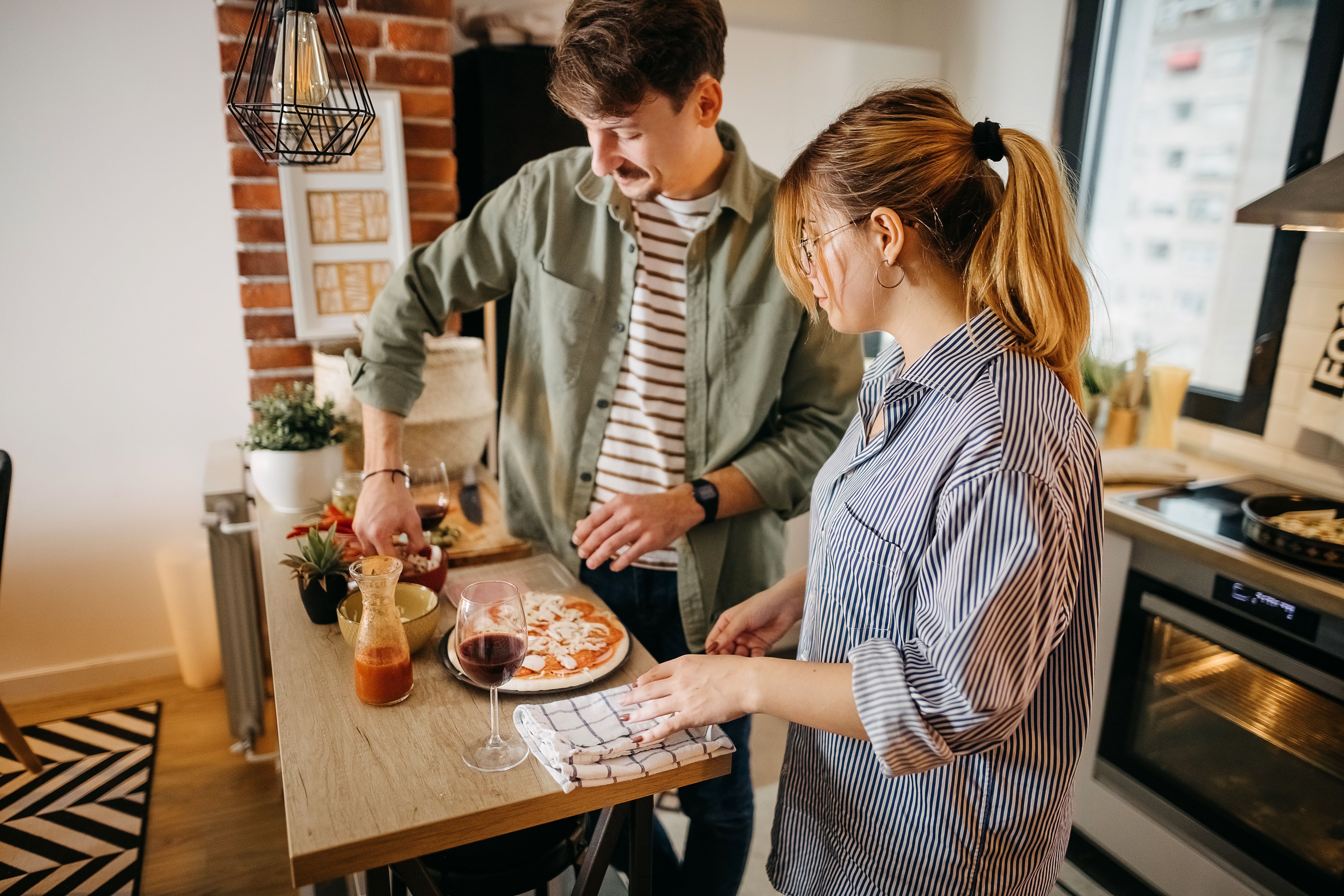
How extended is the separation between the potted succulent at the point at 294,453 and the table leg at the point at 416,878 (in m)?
1.01

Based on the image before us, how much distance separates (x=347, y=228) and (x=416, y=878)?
5.43 ft

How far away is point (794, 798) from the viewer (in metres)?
1.22

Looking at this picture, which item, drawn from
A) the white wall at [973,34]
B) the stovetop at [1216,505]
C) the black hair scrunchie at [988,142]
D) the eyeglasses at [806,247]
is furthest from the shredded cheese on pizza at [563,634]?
the white wall at [973,34]

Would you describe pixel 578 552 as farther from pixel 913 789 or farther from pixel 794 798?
pixel 913 789

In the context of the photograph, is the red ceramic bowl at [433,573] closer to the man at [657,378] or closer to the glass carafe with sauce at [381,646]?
the man at [657,378]

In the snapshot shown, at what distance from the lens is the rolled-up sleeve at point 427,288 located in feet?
5.23

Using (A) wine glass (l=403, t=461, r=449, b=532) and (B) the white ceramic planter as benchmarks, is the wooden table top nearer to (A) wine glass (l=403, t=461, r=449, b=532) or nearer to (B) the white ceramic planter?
(A) wine glass (l=403, t=461, r=449, b=532)

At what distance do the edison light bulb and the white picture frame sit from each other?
101cm

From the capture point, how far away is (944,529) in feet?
2.86

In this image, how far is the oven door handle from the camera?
1.62 metres

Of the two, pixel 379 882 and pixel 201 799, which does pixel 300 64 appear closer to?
pixel 379 882

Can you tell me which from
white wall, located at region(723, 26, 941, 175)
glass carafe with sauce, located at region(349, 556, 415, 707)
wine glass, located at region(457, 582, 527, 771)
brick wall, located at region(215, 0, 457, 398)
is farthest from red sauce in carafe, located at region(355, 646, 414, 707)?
white wall, located at region(723, 26, 941, 175)

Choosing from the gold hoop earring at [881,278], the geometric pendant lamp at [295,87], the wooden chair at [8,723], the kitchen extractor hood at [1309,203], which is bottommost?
the wooden chair at [8,723]

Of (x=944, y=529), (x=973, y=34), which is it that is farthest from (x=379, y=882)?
(x=973, y=34)
